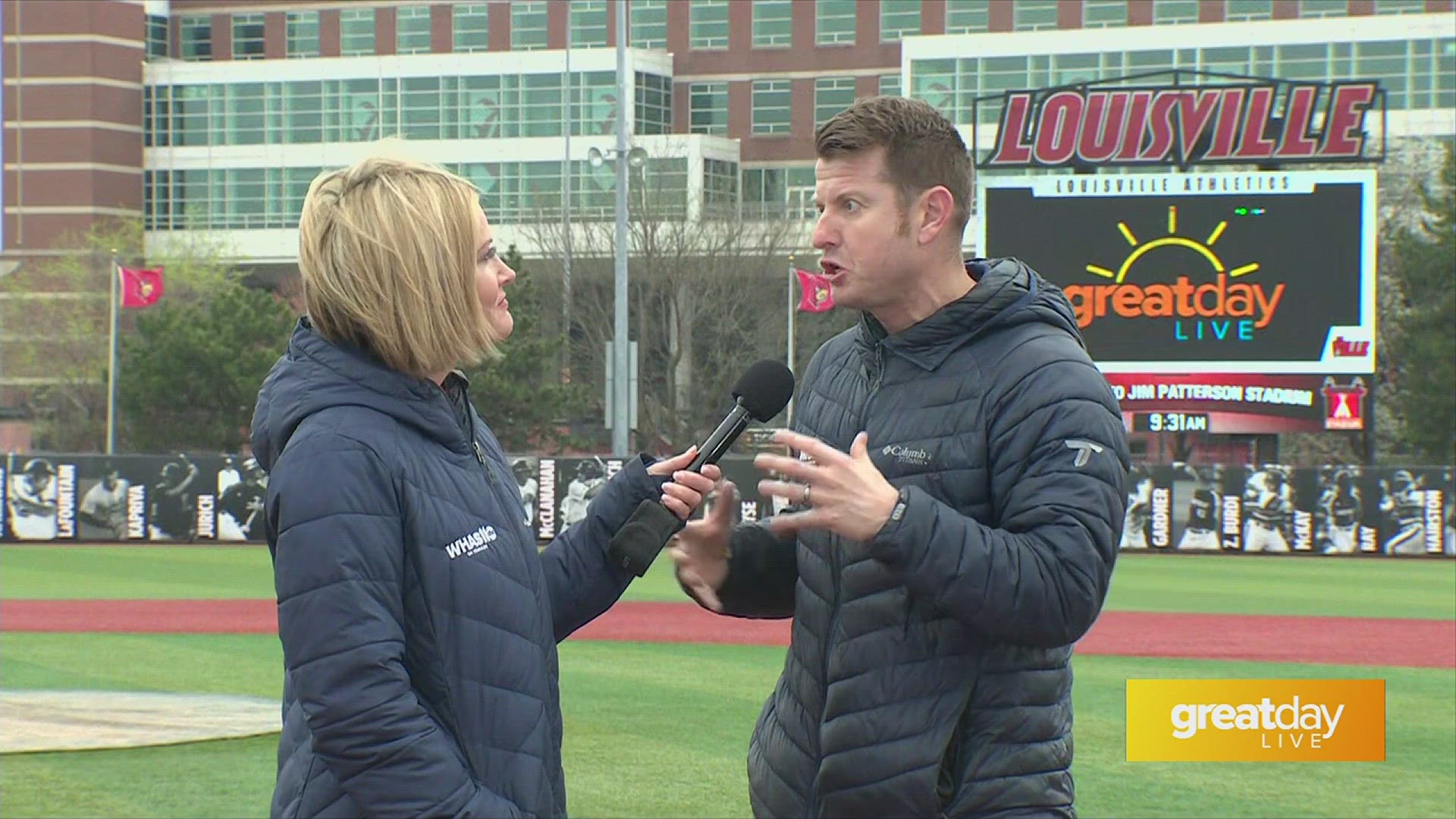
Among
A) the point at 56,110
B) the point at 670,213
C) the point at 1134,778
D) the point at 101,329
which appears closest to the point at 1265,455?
the point at 670,213

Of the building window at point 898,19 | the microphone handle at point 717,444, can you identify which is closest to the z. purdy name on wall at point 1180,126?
the microphone handle at point 717,444

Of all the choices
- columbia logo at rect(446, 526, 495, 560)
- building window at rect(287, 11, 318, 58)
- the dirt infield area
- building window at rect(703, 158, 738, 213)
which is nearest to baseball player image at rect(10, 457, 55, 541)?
the dirt infield area

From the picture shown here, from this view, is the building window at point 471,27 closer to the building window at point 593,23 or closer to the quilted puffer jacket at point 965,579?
the building window at point 593,23

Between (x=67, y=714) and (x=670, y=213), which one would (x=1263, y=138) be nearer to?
(x=67, y=714)

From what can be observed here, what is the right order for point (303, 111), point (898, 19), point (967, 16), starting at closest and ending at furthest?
point (967, 16), point (303, 111), point (898, 19)

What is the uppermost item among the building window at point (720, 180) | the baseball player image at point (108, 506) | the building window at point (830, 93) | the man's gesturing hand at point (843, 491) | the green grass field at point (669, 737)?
the building window at point (830, 93)

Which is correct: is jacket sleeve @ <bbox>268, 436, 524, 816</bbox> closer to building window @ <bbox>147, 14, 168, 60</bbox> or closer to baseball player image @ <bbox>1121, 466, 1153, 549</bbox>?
baseball player image @ <bbox>1121, 466, 1153, 549</bbox>

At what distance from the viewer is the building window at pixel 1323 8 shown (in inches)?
2665

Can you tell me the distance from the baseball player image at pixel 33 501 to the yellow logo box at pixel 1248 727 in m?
24.2

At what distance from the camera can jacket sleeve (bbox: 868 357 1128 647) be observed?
3.33 meters

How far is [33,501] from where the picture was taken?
3134 centimetres

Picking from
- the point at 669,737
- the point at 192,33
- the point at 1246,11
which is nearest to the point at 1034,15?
the point at 1246,11

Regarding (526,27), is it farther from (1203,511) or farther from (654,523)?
(654,523)

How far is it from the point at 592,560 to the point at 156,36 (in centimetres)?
7887
